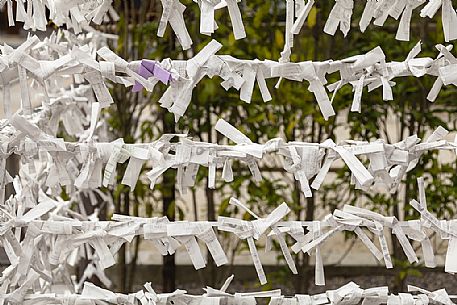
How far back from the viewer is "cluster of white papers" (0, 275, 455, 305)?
100 centimetres

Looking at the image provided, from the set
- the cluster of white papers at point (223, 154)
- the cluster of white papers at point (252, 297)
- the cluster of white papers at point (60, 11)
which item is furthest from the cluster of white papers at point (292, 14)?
the cluster of white papers at point (252, 297)

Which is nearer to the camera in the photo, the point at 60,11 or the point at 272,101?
the point at 60,11

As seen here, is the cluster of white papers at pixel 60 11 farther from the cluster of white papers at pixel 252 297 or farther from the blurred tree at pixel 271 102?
the blurred tree at pixel 271 102

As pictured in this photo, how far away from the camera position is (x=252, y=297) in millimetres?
1021

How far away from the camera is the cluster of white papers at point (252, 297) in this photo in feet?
3.27

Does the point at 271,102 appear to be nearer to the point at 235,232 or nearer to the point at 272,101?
the point at 272,101

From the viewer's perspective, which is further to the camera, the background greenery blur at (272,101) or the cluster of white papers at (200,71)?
the background greenery blur at (272,101)

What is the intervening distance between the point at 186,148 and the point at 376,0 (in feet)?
0.93

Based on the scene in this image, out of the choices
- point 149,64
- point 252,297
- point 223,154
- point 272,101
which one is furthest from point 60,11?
point 272,101

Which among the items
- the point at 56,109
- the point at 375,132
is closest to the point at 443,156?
the point at 375,132

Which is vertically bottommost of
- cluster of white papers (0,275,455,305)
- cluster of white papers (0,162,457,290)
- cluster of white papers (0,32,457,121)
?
cluster of white papers (0,275,455,305)

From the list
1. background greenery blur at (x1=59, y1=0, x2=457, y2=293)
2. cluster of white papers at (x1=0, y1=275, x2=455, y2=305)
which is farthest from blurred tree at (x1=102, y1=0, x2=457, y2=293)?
cluster of white papers at (x1=0, y1=275, x2=455, y2=305)

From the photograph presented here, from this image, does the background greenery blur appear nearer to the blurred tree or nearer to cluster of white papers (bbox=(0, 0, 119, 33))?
the blurred tree

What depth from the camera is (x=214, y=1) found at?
925 millimetres
